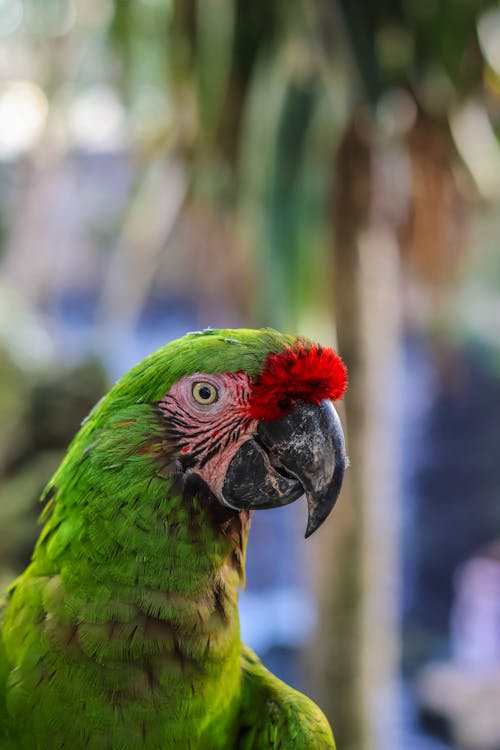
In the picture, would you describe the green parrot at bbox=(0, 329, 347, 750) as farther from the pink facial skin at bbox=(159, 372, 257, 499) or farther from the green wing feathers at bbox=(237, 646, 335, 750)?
the green wing feathers at bbox=(237, 646, 335, 750)

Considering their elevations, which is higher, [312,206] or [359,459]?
[312,206]

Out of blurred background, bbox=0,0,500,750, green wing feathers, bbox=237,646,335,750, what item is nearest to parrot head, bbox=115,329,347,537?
green wing feathers, bbox=237,646,335,750

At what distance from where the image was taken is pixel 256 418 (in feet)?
3.24

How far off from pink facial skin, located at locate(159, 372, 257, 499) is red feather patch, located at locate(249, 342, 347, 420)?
2cm

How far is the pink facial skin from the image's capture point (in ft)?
3.25

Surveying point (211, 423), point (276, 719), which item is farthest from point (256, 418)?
point (276, 719)

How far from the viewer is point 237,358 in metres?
0.99

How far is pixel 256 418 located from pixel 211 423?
0.19 feet

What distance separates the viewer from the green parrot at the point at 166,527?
98 centimetres

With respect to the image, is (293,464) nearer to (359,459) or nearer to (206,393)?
(206,393)

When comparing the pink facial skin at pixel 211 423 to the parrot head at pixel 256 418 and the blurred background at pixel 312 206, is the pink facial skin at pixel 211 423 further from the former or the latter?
the blurred background at pixel 312 206

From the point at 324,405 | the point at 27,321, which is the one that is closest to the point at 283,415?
the point at 324,405

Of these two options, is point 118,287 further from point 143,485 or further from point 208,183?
point 143,485

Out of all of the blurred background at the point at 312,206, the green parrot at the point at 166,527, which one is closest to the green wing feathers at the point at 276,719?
the green parrot at the point at 166,527
